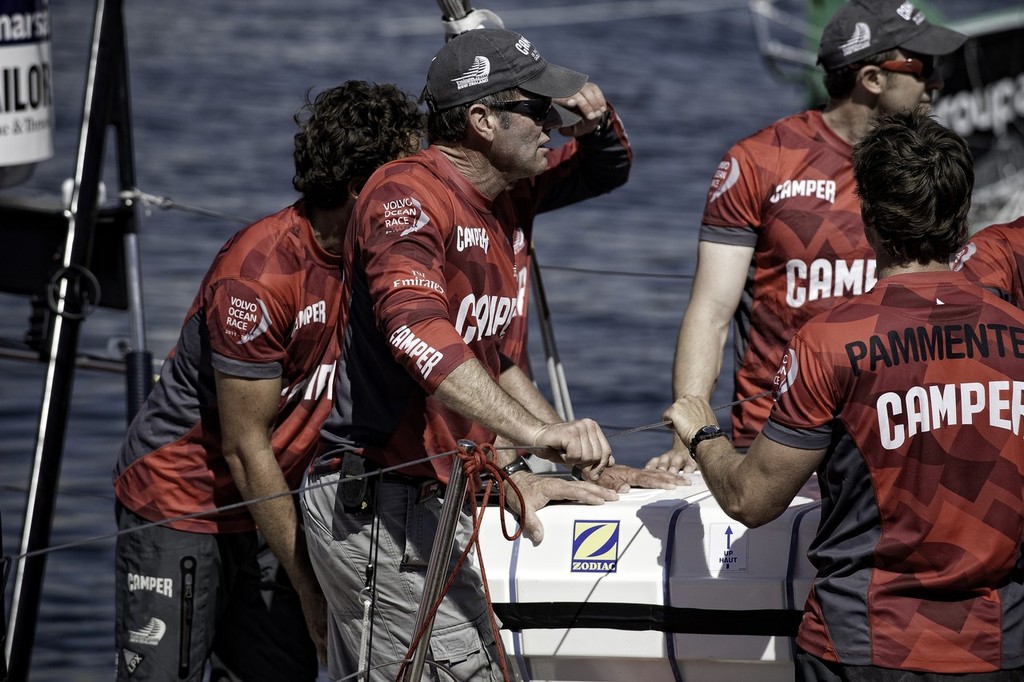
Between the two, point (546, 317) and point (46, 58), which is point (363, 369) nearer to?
point (546, 317)

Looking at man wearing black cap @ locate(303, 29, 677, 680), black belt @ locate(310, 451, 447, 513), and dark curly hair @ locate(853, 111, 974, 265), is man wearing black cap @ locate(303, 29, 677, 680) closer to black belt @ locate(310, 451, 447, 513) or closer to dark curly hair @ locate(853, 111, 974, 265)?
black belt @ locate(310, 451, 447, 513)

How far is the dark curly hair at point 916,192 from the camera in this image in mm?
2699

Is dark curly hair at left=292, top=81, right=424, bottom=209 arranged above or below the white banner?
above

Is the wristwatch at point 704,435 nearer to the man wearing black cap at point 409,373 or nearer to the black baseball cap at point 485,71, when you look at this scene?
the man wearing black cap at point 409,373

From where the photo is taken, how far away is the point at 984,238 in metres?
3.50

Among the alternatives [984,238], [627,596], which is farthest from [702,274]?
[627,596]

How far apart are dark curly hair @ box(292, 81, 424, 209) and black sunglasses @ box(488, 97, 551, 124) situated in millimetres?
433

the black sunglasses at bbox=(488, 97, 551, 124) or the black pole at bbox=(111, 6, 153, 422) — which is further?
the black pole at bbox=(111, 6, 153, 422)

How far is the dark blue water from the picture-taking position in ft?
29.4

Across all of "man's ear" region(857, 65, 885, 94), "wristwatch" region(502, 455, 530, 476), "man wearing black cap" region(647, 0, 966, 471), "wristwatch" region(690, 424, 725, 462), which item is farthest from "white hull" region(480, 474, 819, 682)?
"man's ear" region(857, 65, 885, 94)

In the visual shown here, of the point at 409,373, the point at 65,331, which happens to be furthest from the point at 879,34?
the point at 65,331

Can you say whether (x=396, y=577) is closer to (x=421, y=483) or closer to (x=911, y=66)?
(x=421, y=483)

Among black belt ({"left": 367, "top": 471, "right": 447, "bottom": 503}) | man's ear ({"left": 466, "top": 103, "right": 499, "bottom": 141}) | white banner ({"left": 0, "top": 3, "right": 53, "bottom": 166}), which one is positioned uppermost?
man's ear ({"left": 466, "top": 103, "right": 499, "bottom": 141})

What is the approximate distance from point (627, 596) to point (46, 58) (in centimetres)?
319
